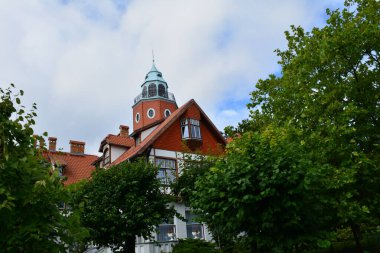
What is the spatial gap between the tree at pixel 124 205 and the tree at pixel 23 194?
1227cm

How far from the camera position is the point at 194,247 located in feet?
64.0

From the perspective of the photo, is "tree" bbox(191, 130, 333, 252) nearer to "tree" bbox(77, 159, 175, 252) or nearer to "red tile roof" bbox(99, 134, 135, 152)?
"tree" bbox(77, 159, 175, 252)

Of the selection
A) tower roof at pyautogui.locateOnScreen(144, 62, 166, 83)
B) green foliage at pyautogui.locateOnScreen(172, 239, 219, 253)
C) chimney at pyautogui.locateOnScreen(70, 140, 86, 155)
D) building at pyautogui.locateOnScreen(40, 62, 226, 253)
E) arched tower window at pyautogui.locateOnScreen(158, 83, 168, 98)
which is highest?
tower roof at pyautogui.locateOnScreen(144, 62, 166, 83)

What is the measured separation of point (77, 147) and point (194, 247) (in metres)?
26.5

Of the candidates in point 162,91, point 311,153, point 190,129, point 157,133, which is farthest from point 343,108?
point 162,91

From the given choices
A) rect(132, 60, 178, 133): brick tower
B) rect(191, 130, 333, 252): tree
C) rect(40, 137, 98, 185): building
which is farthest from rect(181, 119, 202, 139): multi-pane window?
rect(132, 60, 178, 133): brick tower

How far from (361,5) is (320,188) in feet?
31.7

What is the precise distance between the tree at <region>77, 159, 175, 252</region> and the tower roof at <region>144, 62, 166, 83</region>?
38967mm

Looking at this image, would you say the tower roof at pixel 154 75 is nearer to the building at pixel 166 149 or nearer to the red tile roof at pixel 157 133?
the building at pixel 166 149

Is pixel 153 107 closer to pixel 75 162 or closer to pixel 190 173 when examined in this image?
pixel 75 162

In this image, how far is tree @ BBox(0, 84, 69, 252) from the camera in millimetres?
4777

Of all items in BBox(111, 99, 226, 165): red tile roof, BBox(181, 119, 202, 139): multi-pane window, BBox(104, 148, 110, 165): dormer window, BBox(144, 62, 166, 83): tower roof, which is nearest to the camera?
BBox(111, 99, 226, 165): red tile roof

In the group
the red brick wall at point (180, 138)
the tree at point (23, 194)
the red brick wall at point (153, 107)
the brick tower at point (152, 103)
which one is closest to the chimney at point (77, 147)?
the brick tower at point (152, 103)

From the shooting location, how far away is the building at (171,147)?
25203 millimetres
